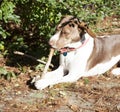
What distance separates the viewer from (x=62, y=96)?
20.4ft

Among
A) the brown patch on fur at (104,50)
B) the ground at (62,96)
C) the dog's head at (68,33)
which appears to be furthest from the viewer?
the brown patch on fur at (104,50)

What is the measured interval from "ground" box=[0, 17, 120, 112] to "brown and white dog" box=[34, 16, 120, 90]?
0.48ft

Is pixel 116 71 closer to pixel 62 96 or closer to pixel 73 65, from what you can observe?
pixel 73 65

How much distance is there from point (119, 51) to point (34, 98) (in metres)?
2.06

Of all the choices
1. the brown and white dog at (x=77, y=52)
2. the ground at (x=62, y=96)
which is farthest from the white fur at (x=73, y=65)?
the ground at (x=62, y=96)

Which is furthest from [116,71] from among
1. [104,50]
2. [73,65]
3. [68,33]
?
[68,33]

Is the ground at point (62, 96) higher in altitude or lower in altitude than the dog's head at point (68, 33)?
lower

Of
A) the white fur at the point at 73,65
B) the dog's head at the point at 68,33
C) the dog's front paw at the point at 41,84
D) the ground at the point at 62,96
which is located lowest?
the ground at the point at 62,96

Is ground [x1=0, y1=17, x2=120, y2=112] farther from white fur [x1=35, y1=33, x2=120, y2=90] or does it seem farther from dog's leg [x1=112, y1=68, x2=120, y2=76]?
dog's leg [x1=112, y1=68, x2=120, y2=76]

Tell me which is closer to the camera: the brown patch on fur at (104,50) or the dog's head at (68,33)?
the dog's head at (68,33)

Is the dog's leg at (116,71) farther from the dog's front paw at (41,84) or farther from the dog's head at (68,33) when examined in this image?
the dog's front paw at (41,84)

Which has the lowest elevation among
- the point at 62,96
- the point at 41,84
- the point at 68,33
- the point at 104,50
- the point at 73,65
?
the point at 62,96

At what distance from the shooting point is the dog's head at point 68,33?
256 inches

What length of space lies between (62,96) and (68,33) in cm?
103
